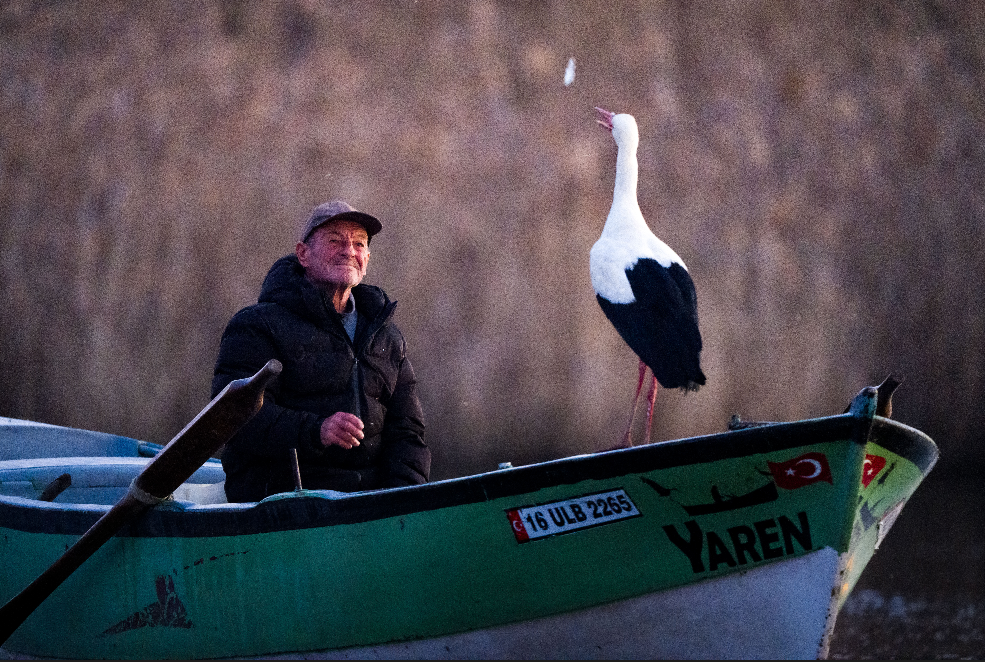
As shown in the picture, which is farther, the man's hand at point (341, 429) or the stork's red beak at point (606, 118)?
the stork's red beak at point (606, 118)

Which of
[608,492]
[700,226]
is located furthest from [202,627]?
[700,226]

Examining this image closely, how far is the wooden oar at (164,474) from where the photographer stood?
7.73 feet

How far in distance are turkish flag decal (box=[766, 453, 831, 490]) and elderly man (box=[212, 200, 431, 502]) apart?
0.92 metres

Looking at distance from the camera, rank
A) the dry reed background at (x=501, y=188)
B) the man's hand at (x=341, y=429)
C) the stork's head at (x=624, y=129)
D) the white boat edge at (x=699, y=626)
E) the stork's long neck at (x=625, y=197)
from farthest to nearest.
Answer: the dry reed background at (x=501, y=188), the stork's head at (x=624, y=129), the stork's long neck at (x=625, y=197), the man's hand at (x=341, y=429), the white boat edge at (x=699, y=626)

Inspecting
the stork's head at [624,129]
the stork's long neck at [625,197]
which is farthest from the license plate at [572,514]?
the stork's head at [624,129]

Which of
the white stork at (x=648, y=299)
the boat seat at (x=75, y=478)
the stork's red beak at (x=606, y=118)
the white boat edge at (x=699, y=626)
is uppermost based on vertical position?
the stork's red beak at (x=606, y=118)

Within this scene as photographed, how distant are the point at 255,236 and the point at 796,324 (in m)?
3.62

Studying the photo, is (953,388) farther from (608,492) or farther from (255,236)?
(608,492)

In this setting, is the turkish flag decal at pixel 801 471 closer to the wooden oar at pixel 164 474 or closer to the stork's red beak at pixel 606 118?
the wooden oar at pixel 164 474

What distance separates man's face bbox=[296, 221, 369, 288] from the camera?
9.13 feet

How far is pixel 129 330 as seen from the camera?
7273 millimetres

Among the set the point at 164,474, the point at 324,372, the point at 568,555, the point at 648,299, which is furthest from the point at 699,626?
the point at 648,299

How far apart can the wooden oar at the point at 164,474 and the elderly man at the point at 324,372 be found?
15 centimetres

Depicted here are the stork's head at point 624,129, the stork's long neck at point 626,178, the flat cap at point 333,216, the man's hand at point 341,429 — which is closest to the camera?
the man's hand at point 341,429
